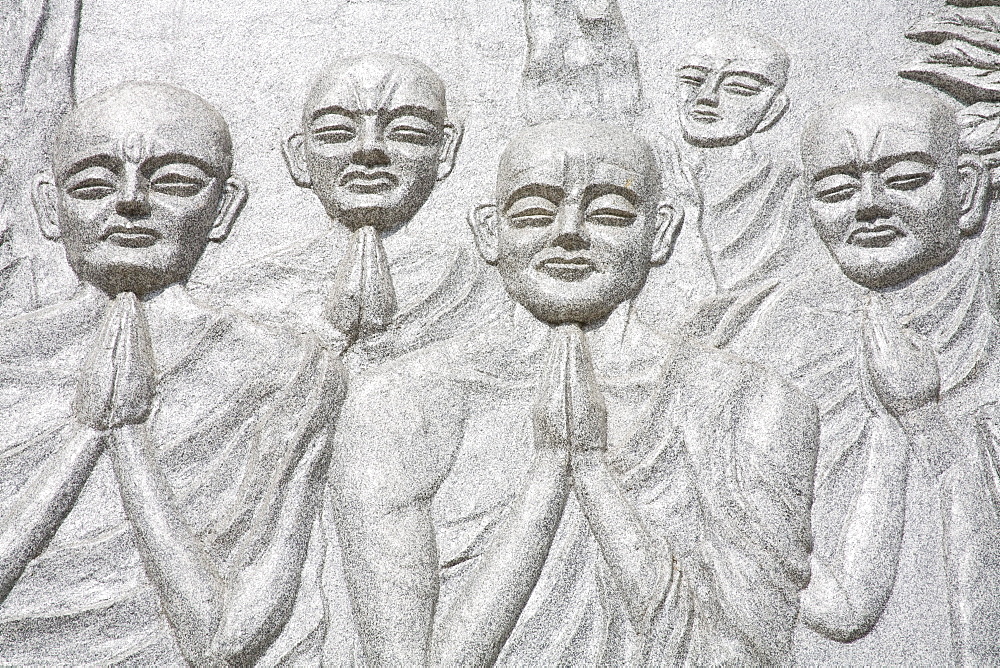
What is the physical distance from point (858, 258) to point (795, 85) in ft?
2.51

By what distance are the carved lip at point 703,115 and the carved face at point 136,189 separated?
187cm

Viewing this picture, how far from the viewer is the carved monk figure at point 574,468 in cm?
386

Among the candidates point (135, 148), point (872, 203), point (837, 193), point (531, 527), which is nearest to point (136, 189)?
point (135, 148)

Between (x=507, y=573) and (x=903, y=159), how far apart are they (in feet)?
7.02

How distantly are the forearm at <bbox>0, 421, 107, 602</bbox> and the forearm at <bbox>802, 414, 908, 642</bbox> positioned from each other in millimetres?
2591

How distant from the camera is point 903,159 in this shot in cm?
426

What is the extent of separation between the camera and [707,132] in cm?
448

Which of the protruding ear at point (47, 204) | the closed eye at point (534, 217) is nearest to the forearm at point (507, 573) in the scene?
the closed eye at point (534, 217)

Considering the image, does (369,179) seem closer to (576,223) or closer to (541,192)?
(541,192)

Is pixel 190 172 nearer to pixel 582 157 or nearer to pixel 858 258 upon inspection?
pixel 582 157

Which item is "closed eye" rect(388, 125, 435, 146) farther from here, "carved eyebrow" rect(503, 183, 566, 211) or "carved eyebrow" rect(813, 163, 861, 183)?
"carved eyebrow" rect(813, 163, 861, 183)

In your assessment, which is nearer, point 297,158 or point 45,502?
point 45,502

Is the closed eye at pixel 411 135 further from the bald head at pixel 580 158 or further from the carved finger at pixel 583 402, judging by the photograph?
the carved finger at pixel 583 402

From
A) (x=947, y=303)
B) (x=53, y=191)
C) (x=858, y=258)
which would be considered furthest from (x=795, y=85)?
(x=53, y=191)
